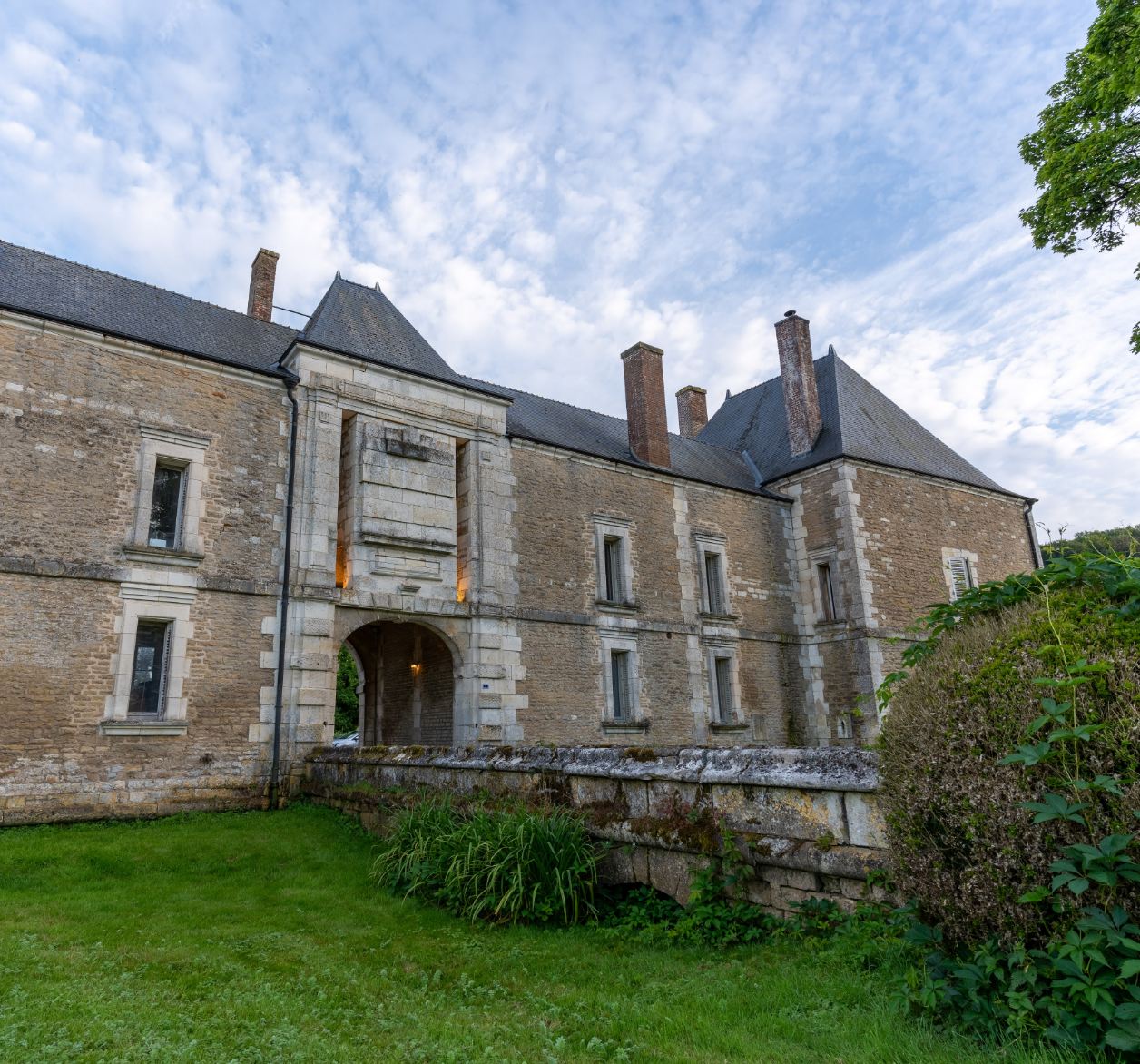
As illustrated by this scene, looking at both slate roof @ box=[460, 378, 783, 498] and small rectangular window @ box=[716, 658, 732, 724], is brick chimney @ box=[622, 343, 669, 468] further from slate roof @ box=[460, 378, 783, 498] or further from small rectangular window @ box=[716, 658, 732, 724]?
small rectangular window @ box=[716, 658, 732, 724]

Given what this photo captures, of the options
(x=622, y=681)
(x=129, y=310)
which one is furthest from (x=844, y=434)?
(x=129, y=310)

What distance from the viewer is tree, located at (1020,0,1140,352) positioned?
360 inches

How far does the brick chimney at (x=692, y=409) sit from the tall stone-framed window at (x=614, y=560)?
942 cm

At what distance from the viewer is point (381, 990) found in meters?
4.03

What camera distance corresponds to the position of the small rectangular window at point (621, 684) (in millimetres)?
14859

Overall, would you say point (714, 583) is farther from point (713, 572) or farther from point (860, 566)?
point (860, 566)

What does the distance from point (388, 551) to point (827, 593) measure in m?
10.3

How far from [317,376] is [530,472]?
4.19m

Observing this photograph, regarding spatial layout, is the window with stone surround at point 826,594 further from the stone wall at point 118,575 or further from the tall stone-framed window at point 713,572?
the stone wall at point 118,575

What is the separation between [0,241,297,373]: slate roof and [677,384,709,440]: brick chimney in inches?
533

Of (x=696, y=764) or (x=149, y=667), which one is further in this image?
(x=149, y=667)

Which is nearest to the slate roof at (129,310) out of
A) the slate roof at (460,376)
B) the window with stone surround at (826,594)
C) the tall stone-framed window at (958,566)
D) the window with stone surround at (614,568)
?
the slate roof at (460,376)

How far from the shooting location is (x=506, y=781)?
6570mm

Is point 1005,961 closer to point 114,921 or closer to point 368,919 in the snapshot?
point 368,919
